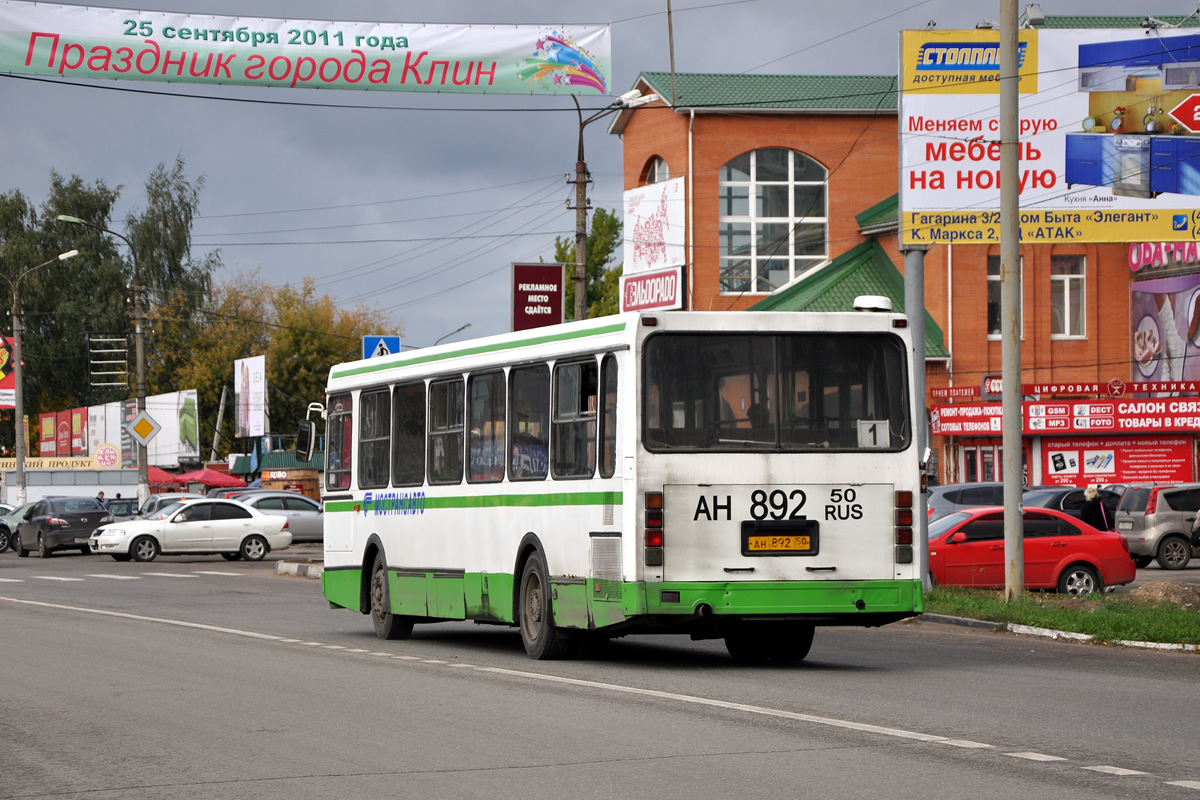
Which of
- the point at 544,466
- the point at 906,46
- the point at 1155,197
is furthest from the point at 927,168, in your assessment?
the point at 544,466

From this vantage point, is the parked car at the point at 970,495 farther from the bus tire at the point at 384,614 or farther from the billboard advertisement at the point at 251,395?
the billboard advertisement at the point at 251,395

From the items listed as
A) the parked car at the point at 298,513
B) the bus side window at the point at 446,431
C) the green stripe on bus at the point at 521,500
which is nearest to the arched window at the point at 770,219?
the parked car at the point at 298,513

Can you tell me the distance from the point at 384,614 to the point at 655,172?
44.7m

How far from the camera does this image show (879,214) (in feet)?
192

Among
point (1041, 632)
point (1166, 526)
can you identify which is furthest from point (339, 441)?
point (1166, 526)

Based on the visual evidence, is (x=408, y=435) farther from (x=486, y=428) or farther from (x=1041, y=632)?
(x=1041, y=632)

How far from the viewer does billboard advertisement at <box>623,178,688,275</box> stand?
57750 millimetres

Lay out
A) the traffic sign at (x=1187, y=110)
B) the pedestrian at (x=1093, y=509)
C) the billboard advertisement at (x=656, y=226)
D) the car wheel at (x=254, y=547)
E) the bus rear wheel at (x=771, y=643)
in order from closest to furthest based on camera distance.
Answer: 1. the bus rear wheel at (x=771, y=643)
2. the pedestrian at (x=1093, y=509)
3. the traffic sign at (x=1187, y=110)
4. the car wheel at (x=254, y=547)
5. the billboard advertisement at (x=656, y=226)

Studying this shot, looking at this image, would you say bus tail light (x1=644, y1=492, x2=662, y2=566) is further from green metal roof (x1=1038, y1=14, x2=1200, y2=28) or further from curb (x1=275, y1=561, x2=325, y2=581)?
green metal roof (x1=1038, y1=14, x2=1200, y2=28)

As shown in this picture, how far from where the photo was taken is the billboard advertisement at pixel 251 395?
82.2m

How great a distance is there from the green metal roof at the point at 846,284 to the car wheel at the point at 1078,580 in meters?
30.2

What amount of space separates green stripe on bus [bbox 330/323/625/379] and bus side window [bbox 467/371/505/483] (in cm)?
27

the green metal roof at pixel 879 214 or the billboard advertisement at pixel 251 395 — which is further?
the billboard advertisement at pixel 251 395

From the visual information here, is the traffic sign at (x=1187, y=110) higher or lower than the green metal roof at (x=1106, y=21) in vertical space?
Result: lower
